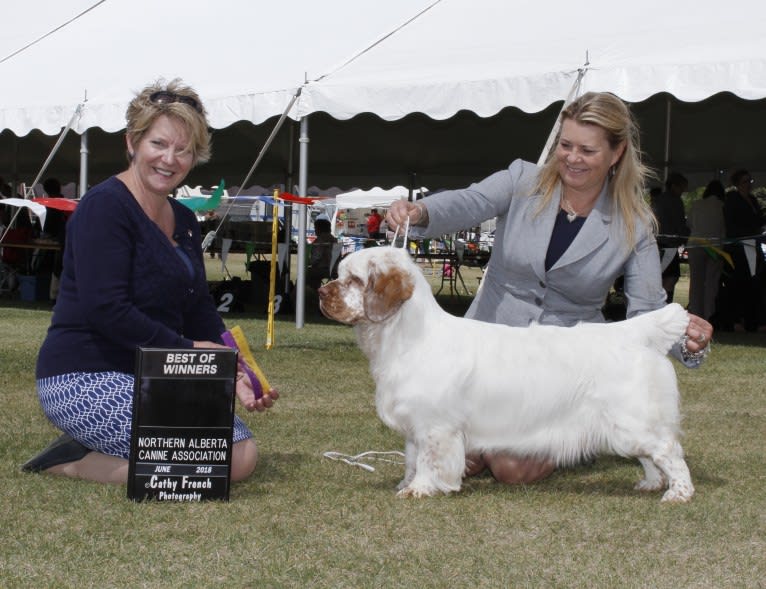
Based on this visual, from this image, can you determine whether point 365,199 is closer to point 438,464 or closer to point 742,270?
point 742,270

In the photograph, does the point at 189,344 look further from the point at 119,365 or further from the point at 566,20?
the point at 566,20

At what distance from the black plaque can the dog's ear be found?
0.45 m

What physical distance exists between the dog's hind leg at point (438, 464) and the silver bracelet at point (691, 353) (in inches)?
32.2

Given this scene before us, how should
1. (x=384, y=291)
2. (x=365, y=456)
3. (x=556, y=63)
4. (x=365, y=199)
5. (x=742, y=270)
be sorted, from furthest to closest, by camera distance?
(x=365, y=199) → (x=742, y=270) → (x=556, y=63) → (x=365, y=456) → (x=384, y=291)

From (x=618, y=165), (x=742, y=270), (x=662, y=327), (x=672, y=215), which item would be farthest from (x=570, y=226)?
(x=742, y=270)

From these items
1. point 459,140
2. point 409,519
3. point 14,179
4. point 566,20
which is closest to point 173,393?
point 409,519

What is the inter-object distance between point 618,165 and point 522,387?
3.02 ft

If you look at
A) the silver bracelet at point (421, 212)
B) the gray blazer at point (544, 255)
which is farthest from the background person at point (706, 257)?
the silver bracelet at point (421, 212)

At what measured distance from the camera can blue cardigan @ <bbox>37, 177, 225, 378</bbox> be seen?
10.5ft

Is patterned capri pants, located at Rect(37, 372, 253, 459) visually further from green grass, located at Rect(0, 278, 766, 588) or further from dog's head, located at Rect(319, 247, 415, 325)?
dog's head, located at Rect(319, 247, 415, 325)

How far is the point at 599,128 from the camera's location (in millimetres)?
3486

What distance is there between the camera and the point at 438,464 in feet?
10.9

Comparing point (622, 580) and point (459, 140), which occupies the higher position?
point (459, 140)

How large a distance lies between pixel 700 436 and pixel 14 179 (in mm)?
12956
